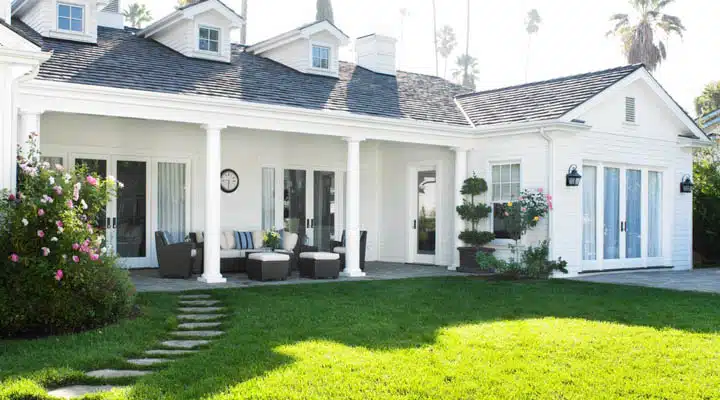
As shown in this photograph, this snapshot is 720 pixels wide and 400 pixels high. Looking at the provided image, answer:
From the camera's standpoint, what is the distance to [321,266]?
524 inches

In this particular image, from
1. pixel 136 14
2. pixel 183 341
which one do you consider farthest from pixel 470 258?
pixel 136 14

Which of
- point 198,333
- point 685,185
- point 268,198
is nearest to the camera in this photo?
point 198,333

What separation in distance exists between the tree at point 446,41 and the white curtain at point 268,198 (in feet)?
167

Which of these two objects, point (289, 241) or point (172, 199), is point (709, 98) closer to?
point (289, 241)

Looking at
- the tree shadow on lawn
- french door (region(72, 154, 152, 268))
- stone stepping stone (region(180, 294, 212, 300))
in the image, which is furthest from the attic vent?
french door (region(72, 154, 152, 268))

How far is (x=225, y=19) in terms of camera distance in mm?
15406

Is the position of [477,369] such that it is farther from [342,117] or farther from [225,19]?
[225,19]

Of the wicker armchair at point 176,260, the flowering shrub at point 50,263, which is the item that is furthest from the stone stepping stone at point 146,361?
the wicker armchair at point 176,260

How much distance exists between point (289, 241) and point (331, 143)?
3.07m

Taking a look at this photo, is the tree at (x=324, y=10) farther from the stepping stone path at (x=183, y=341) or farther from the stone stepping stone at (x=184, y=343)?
the stone stepping stone at (x=184, y=343)

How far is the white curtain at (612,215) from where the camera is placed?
1534cm

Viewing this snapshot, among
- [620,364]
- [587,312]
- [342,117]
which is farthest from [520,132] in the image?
[620,364]

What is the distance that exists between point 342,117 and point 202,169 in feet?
12.0

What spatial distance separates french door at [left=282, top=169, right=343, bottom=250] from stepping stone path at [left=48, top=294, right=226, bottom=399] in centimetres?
604
